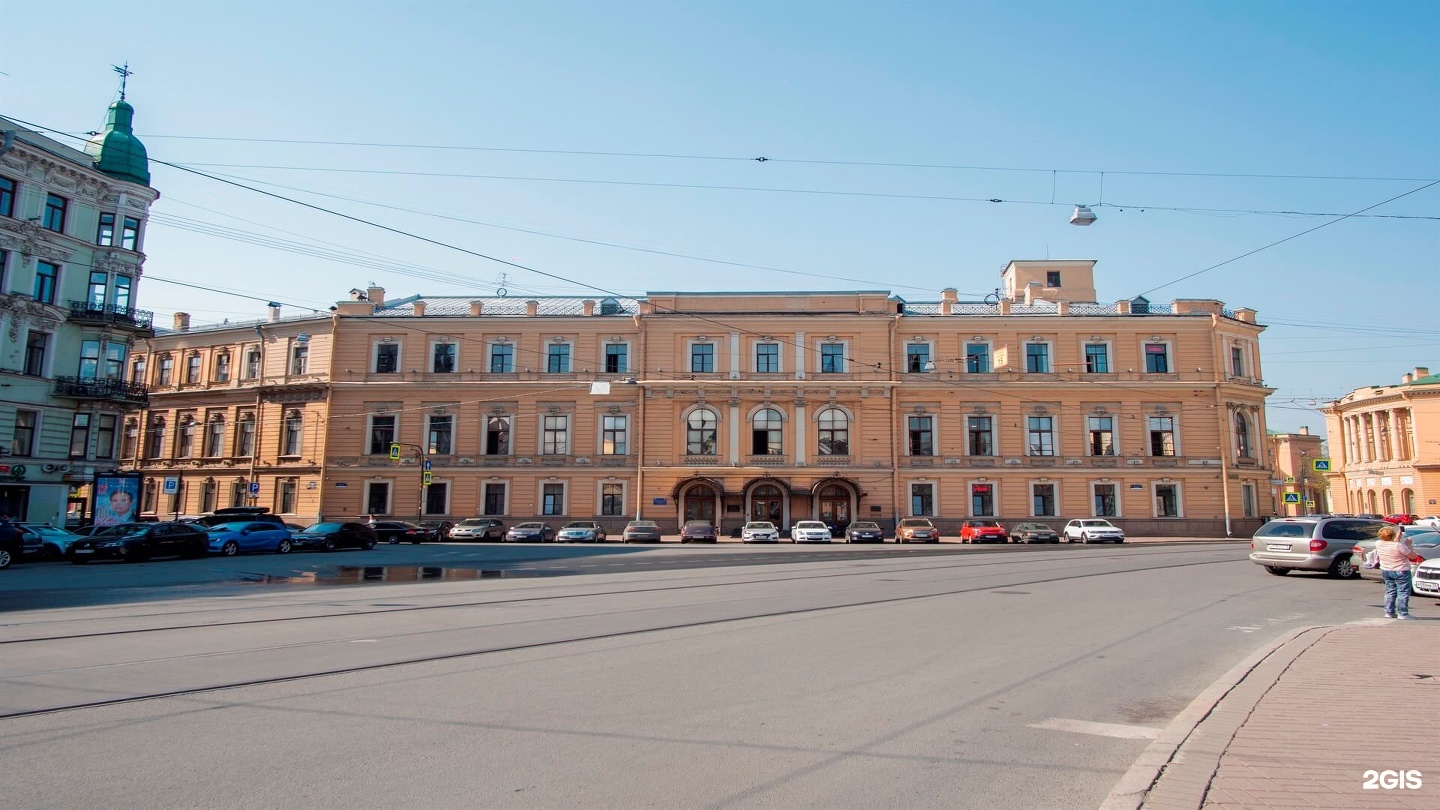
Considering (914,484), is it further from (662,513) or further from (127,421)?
(127,421)

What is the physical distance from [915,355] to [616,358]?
1711cm

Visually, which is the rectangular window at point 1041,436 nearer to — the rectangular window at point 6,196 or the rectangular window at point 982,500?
the rectangular window at point 982,500

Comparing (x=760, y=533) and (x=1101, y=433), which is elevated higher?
(x=1101, y=433)

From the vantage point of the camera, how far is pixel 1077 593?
16266mm

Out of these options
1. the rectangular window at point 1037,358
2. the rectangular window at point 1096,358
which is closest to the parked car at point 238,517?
the rectangular window at point 1037,358

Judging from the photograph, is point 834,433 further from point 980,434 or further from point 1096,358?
point 1096,358

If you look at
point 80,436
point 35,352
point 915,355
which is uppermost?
point 915,355

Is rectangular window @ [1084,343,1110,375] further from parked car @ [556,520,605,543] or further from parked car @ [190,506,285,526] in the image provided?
parked car @ [190,506,285,526]

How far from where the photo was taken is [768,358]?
4981 cm

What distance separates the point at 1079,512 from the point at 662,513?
22905 millimetres

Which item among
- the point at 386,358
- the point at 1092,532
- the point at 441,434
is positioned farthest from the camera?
the point at 386,358

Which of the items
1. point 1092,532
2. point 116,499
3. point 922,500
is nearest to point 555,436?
point 922,500

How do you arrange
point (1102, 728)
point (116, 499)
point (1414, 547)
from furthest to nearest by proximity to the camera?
point (116, 499), point (1414, 547), point (1102, 728)

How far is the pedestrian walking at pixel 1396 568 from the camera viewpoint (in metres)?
12.4
